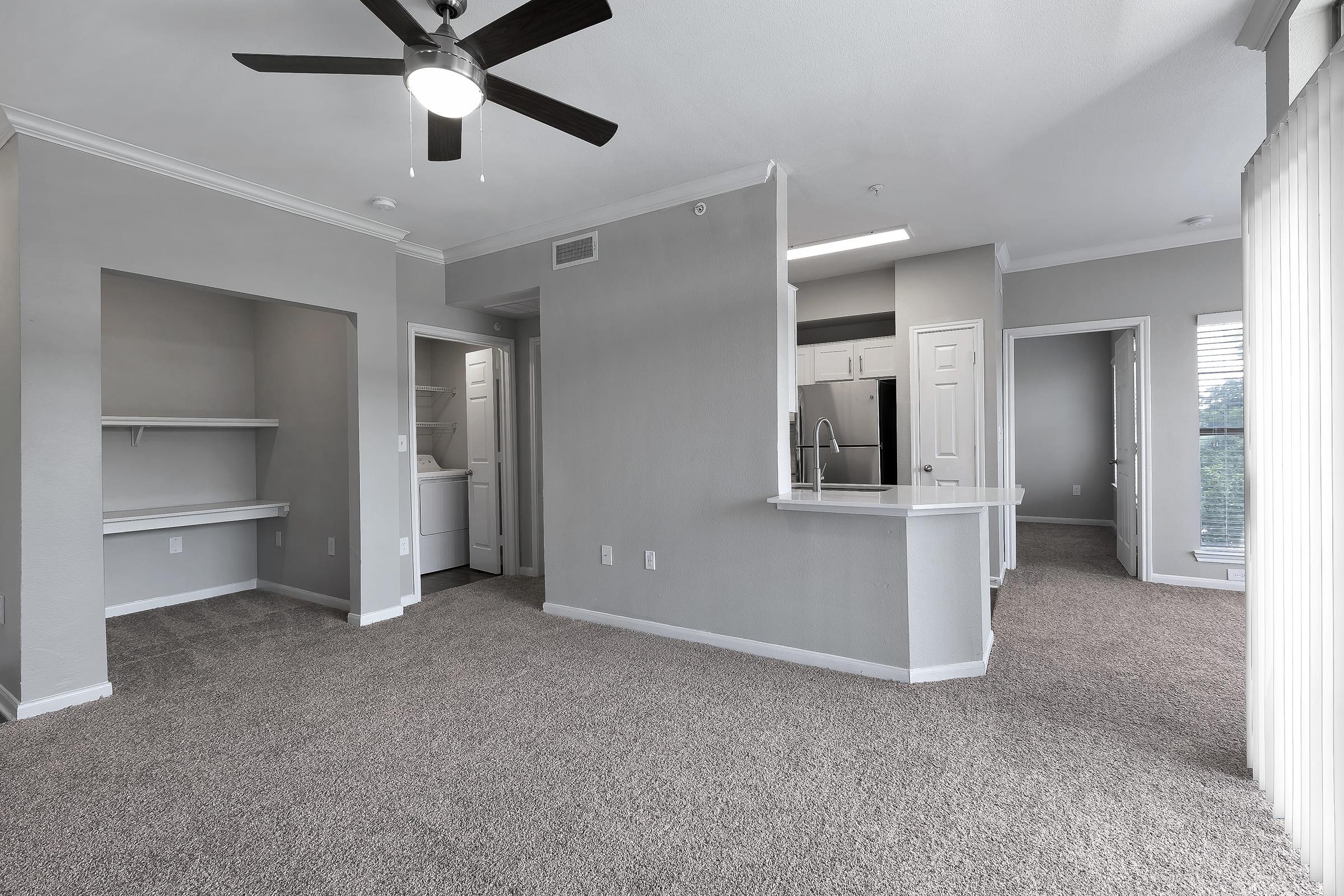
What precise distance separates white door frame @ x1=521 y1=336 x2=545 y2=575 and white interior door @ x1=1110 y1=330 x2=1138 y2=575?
4.81 metres

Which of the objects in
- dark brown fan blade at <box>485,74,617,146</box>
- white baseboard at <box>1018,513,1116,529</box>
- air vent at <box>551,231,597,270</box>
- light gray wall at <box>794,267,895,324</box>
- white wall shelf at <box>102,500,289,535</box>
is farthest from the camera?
white baseboard at <box>1018,513,1116,529</box>

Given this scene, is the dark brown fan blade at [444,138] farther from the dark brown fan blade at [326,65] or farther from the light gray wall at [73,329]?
the light gray wall at [73,329]

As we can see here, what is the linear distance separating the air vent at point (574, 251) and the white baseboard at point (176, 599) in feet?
11.7

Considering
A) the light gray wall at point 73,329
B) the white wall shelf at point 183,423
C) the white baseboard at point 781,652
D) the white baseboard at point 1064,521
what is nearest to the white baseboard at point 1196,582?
the white baseboard at point 781,652

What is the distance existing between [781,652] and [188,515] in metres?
3.94

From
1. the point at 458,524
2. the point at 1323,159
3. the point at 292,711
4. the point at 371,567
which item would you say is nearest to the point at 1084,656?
the point at 1323,159

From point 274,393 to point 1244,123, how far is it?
6.24m

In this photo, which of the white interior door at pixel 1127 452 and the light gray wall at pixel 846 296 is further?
the light gray wall at pixel 846 296

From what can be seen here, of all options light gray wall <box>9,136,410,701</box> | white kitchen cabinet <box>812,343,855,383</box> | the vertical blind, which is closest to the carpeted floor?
the vertical blind

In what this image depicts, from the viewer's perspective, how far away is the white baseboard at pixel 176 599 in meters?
4.37

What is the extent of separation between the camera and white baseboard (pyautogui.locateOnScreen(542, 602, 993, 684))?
305 cm

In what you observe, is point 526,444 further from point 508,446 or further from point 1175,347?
point 1175,347

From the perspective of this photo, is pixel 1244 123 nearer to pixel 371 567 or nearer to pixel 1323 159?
pixel 1323 159

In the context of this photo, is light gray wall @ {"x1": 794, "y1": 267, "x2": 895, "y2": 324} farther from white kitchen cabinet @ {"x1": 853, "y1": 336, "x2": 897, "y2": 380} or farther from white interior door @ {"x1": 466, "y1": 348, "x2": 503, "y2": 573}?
white interior door @ {"x1": 466, "y1": 348, "x2": 503, "y2": 573}
